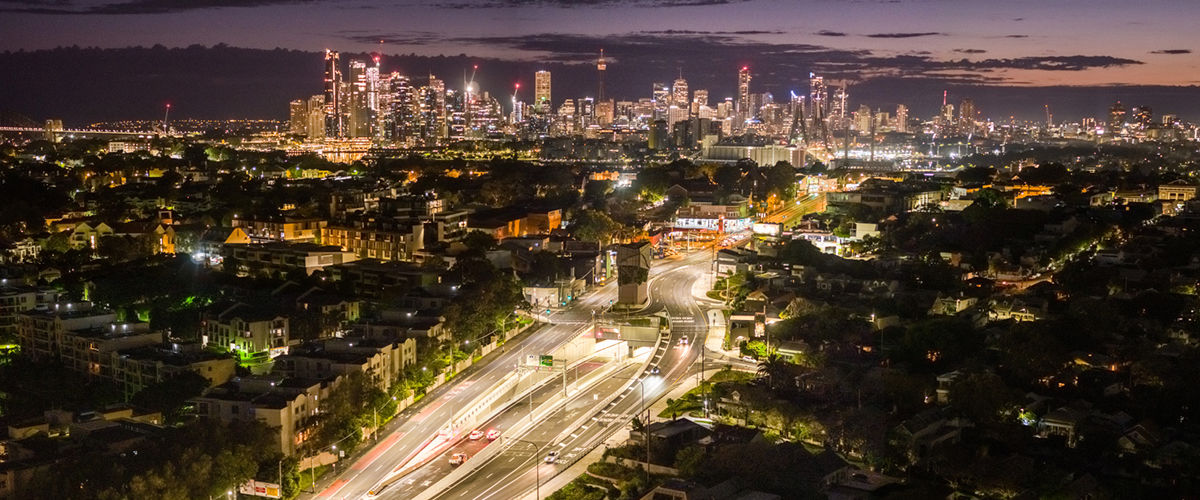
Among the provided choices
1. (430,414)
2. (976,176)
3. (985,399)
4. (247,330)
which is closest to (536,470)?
(430,414)

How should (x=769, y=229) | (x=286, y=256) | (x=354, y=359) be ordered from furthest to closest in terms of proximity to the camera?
1. (x=769, y=229)
2. (x=286, y=256)
3. (x=354, y=359)

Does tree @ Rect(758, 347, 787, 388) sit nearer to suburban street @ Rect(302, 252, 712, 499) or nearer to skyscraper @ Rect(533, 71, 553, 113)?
suburban street @ Rect(302, 252, 712, 499)

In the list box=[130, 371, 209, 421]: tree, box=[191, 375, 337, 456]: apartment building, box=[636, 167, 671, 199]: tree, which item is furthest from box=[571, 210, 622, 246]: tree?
box=[191, 375, 337, 456]: apartment building

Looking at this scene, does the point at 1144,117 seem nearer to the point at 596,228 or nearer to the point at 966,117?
the point at 966,117

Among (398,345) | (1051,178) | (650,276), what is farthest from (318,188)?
(1051,178)

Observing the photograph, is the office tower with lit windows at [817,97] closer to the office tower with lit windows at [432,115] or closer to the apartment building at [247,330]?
the office tower with lit windows at [432,115]

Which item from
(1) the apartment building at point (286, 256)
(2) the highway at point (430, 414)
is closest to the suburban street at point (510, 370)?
(2) the highway at point (430, 414)
